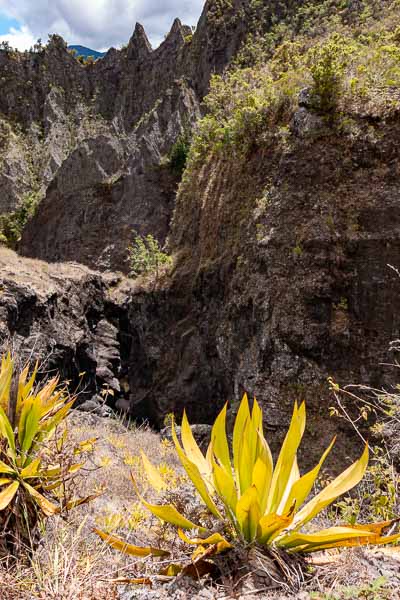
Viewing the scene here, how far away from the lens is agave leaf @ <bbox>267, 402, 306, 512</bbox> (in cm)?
181

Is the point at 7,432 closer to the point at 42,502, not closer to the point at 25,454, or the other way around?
the point at 25,454

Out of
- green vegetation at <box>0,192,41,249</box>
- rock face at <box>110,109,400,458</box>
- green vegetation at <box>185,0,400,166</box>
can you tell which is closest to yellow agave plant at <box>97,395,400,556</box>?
rock face at <box>110,109,400,458</box>

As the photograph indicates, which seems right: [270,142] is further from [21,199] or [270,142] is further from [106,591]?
[21,199]

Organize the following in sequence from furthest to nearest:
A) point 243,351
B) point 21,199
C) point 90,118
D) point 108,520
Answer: point 90,118 → point 21,199 → point 243,351 → point 108,520

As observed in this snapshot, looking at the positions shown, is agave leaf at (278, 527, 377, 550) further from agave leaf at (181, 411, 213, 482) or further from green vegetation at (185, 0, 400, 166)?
green vegetation at (185, 0, 400, 166)

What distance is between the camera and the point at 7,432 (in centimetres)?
244

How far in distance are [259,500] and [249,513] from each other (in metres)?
0.17

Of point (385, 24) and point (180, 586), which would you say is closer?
point (180, 586)

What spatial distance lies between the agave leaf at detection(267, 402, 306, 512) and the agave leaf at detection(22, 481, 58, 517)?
1323 mm

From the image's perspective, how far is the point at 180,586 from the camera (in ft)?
4.78

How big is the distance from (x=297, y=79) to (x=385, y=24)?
15.0 ft

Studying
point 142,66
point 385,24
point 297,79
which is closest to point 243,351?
point 297,79

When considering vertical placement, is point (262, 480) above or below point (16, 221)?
below

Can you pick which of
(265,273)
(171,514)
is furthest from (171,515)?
(265,273)
